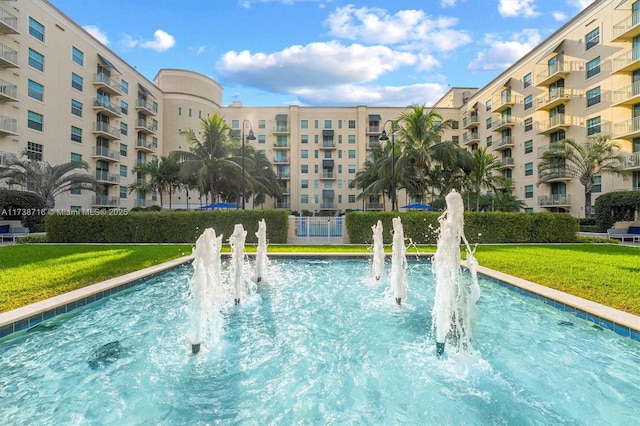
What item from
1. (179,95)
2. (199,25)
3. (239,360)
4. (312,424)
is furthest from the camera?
(179,95)

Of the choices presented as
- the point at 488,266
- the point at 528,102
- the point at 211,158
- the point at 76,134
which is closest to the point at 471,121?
the point at 528,102

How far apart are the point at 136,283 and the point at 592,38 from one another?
128ft

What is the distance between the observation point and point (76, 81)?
32938 millimetres

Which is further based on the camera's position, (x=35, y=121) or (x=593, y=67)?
(x=593, y=67)

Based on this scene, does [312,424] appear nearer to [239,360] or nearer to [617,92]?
[239,360]

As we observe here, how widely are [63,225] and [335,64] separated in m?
26.7

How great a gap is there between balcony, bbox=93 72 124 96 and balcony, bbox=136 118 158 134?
14.8ft

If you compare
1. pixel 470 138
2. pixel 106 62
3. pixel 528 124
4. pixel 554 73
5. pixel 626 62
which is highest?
pixel 106 62

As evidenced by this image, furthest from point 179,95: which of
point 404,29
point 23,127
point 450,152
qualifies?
point 404,29

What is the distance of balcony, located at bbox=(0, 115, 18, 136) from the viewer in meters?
24.7

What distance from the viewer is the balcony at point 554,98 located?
31702 mm

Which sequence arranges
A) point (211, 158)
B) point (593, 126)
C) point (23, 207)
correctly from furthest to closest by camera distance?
1. point (593, 126)
2. point (211, 158)
3. point (23, 207)

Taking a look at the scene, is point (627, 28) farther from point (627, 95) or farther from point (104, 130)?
point (104, 130)

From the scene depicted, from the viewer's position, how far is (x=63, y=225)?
17.7 m
